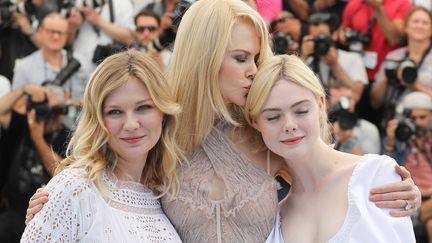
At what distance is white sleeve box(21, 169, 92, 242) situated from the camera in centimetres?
294

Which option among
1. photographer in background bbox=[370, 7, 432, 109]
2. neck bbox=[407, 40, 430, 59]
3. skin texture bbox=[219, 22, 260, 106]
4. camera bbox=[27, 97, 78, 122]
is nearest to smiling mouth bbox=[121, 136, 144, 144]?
skin texture bbox=[219, 22, 260, 106]

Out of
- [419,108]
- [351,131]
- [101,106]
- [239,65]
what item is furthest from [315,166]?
[419,108]

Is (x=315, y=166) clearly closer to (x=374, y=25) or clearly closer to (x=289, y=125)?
(x=289, y=125)

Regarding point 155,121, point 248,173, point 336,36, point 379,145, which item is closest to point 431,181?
point 379,145

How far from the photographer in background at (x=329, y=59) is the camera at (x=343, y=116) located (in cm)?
18

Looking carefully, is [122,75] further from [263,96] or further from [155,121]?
[263,96]

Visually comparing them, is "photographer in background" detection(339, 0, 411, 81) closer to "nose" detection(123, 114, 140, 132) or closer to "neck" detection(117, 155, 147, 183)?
"neck" detection(117, 155, 147, 183)

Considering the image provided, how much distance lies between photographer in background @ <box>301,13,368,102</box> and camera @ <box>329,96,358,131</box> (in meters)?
0.18

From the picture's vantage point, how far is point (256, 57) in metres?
3.38

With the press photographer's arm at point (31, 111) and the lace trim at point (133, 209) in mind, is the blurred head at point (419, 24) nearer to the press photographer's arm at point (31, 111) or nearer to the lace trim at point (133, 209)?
the press photographer's arm at point (31, 111)

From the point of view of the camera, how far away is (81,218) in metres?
2.96

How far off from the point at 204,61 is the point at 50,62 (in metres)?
2.71

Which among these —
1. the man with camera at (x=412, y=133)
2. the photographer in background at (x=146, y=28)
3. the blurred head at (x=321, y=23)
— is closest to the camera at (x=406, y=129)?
the man with camera at (x=412, y=133)

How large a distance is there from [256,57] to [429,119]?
8.74 ft
